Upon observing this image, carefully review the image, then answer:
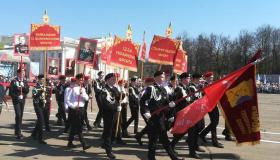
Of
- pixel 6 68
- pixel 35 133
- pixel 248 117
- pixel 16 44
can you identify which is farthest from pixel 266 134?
pixel 6 68

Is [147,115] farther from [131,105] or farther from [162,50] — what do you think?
[162,50]

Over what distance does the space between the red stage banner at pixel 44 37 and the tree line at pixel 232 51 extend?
249 ft

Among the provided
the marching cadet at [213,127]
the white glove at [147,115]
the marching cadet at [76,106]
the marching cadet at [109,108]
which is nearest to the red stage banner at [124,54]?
the marching cadet at [76,106]

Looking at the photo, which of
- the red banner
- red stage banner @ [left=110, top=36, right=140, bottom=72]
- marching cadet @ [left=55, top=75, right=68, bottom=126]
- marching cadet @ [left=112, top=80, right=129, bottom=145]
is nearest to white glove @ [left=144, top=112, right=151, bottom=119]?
marching cadet @ [left=112, top=80, right=129, bottom=145]

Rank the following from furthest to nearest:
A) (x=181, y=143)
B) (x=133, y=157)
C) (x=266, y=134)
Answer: (x=266, y=134), (x=181, y=143), (x=133, y=157)

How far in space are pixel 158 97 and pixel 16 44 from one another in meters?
7.46

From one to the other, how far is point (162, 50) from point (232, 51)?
3170 inches

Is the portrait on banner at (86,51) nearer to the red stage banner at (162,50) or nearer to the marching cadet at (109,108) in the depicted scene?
the red stage banner at (162,50)

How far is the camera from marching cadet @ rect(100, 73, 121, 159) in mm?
10133

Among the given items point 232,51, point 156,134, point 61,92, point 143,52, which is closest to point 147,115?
point 156,134

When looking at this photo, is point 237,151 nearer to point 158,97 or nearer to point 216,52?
point 158,97

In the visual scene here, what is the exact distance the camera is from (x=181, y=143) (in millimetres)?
12516

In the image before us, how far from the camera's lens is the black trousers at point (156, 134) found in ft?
30.6

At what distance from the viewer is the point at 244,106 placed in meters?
9.09
